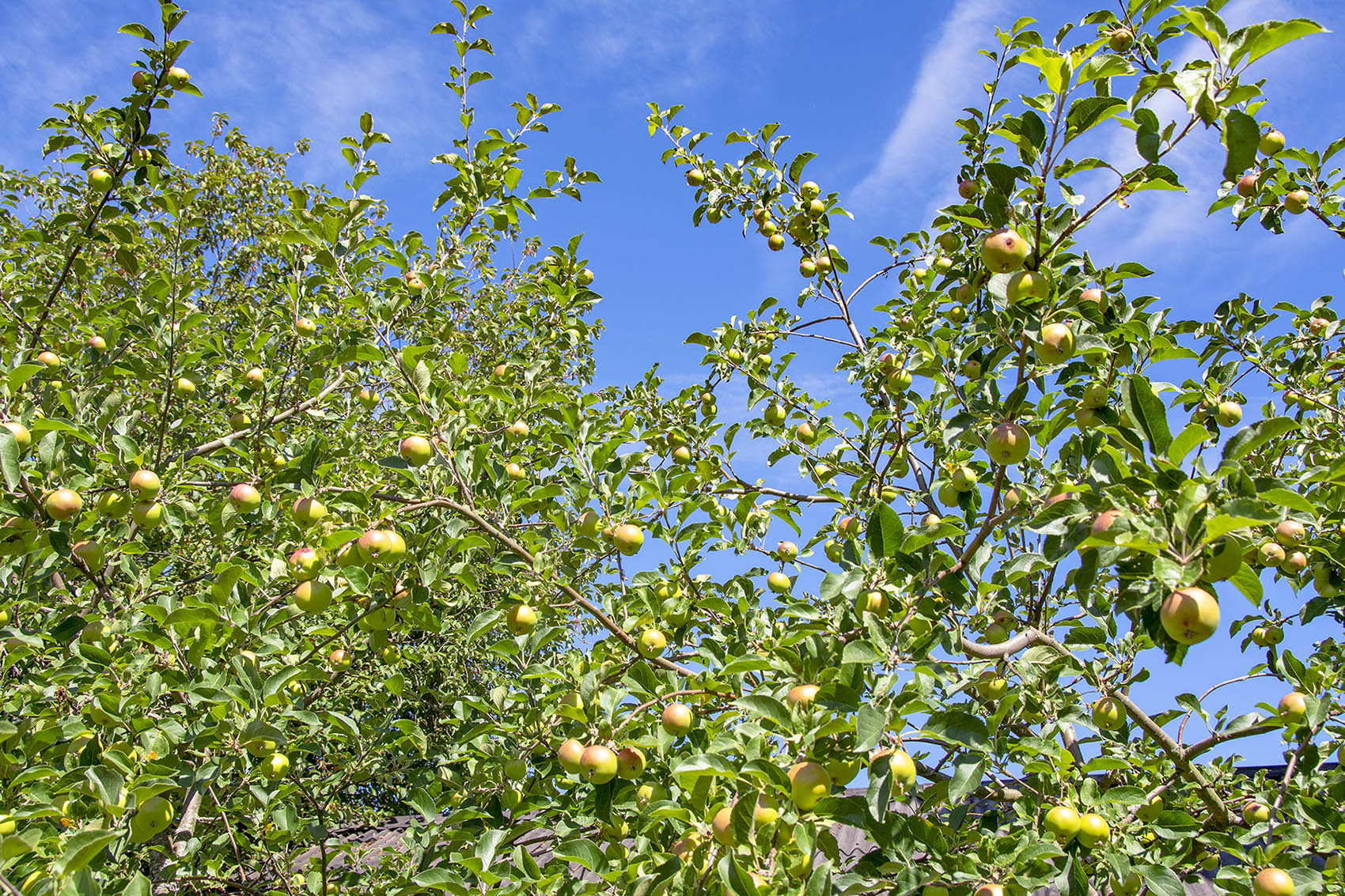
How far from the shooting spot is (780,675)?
224 cm

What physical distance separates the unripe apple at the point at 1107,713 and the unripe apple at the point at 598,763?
163 centimetres

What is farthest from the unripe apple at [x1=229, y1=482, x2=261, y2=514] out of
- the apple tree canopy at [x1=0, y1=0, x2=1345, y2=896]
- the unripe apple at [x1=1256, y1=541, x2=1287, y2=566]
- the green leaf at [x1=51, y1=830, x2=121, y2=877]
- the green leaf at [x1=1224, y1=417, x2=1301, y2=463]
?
the unripe apple at [x1=1256, y1=541, x2=1287, y2=566]

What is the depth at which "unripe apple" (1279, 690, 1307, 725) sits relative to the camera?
8.48 ft

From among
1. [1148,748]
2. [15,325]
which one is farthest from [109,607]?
[1148,748]

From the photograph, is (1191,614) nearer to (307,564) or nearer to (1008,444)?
(1008,444)

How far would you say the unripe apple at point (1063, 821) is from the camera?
2.15 m

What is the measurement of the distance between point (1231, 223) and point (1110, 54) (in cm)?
253

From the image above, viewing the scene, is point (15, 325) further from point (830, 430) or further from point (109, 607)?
point (830, 430)

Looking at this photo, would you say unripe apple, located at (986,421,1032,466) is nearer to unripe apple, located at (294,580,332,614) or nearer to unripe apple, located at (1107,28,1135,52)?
unripe apple, located at (1107,28,1135,52)

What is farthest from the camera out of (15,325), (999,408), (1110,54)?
(15,325)

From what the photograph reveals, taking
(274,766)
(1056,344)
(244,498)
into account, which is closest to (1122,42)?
(1056,344)

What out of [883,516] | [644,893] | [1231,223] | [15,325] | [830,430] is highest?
[1231,223]

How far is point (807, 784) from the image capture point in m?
1.79

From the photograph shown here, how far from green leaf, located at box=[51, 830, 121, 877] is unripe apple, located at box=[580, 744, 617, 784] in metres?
1.05
